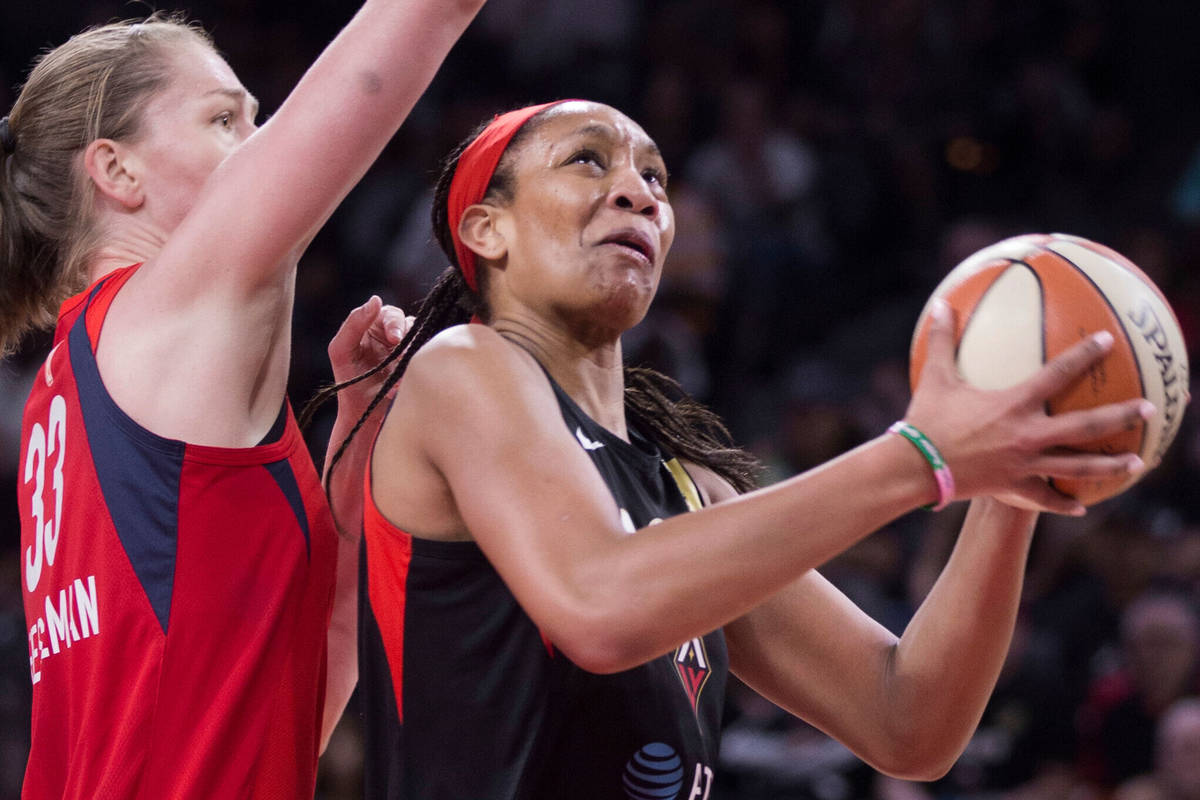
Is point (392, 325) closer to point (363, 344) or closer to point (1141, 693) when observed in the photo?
point (363, 344)

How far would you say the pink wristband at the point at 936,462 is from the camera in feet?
5.63

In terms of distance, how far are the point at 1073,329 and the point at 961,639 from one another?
0.71m

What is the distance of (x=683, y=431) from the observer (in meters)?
2.66

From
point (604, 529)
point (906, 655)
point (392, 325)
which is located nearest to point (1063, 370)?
point (604, 529)

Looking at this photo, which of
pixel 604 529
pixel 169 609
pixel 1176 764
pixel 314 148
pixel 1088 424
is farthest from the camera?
pixel 1176 764

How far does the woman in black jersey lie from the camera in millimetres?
1725

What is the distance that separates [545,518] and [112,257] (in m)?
1.19

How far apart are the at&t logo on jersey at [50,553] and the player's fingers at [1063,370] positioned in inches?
60.6

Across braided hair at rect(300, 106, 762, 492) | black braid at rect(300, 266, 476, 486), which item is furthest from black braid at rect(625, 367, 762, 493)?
black braid at rect(300, 266, 476, 486)

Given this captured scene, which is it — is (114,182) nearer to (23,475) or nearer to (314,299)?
(23,475)

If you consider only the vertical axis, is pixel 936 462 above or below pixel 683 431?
above

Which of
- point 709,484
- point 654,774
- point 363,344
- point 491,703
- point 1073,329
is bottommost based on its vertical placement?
point 654,774

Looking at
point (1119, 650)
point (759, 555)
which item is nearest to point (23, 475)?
point (759, 555)

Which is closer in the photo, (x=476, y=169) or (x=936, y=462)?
(x=936, y=462)
